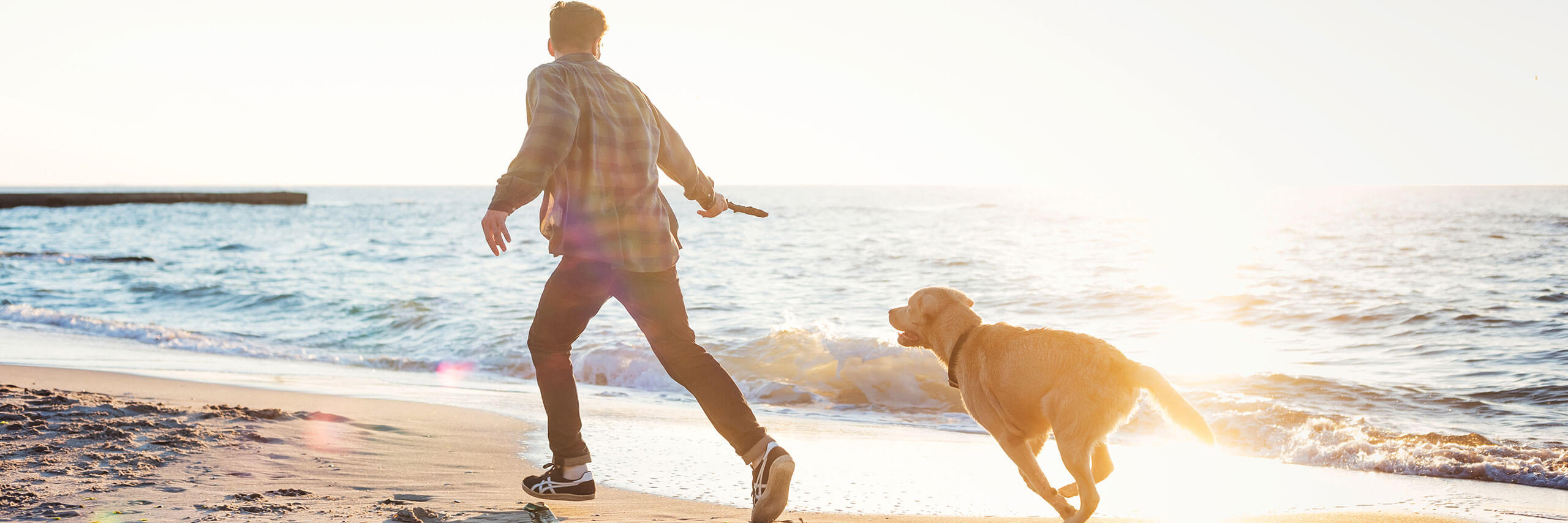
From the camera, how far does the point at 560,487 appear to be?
11.3ft

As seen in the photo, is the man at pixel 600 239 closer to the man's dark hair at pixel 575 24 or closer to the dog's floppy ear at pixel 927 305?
the man's dark hair at pixel 575 24

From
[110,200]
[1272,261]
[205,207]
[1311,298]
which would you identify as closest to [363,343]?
[1311,298]

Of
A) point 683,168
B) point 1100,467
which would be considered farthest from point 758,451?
point 1100,467

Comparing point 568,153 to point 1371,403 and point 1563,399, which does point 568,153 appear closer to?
point 1371,403

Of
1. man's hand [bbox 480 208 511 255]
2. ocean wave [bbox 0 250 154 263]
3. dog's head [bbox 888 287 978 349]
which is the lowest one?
ocean wave [bbox 0 250 154 263]

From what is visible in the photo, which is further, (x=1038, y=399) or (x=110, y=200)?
(x=110, y=200)

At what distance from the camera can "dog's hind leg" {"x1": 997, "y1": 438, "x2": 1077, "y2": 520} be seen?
352 centimetres

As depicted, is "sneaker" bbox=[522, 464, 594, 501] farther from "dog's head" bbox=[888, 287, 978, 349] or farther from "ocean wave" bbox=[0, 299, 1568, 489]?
"ocean wave" bbox=[0, 299, 1568, 489]

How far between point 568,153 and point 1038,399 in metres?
1.85

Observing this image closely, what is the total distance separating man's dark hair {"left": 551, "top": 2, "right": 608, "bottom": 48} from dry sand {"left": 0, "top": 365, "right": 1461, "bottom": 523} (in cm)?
167

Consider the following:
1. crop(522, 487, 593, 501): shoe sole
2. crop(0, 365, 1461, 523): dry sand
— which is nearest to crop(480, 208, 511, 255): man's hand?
crop(522, 487, 593, 501): shoe sole

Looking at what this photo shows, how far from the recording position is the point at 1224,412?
6590 mm

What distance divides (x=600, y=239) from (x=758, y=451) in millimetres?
892

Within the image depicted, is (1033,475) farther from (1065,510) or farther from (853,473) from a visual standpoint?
(853,473)
